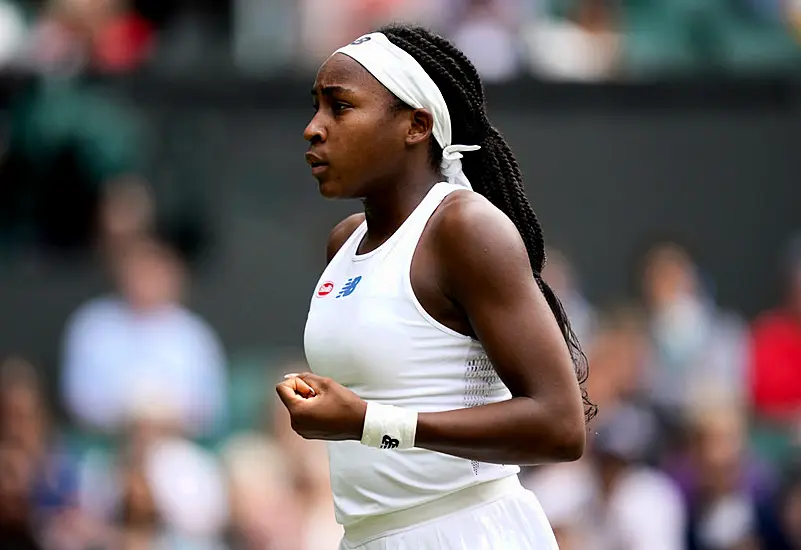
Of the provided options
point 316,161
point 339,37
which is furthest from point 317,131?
point 339,37

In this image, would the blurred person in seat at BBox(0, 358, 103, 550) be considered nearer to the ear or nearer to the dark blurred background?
the dark blurred background

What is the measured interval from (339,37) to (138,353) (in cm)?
256

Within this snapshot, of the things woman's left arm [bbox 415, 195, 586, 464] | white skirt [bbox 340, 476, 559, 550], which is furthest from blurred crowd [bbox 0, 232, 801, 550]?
woman's left arm [bbox 415, 195, 586, 464]

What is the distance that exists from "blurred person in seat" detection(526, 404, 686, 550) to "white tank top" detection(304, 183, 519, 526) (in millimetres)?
3522

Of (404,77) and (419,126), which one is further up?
(404,77)

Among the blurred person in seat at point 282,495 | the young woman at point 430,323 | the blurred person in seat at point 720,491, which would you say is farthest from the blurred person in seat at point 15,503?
the young woman at point 430,323

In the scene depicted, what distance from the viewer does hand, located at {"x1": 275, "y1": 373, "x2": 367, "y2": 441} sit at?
3.24 metres

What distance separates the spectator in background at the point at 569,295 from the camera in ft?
28.4

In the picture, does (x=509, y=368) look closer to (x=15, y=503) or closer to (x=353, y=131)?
(x=353, y=131)

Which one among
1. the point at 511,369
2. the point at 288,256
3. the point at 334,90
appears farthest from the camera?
the point at 288,256

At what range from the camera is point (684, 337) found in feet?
29.8

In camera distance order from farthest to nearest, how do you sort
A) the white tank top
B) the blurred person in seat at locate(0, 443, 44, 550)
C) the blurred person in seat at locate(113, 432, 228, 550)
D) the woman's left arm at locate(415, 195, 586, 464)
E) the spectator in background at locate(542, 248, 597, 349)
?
the spectator in background at locate(542, 248, 597, 349), the blurred person in seat at locate(0, 443, 44, 550), the blurred person in seat at locate(113, 432, 228, 550), the white tank top, the woman's left arm at locate(415, 195, 586, 464)

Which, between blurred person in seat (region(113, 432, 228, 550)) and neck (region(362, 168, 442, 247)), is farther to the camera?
blurred person in seat (region(113, 432, 228, 550))

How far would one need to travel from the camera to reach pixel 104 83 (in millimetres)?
9180
